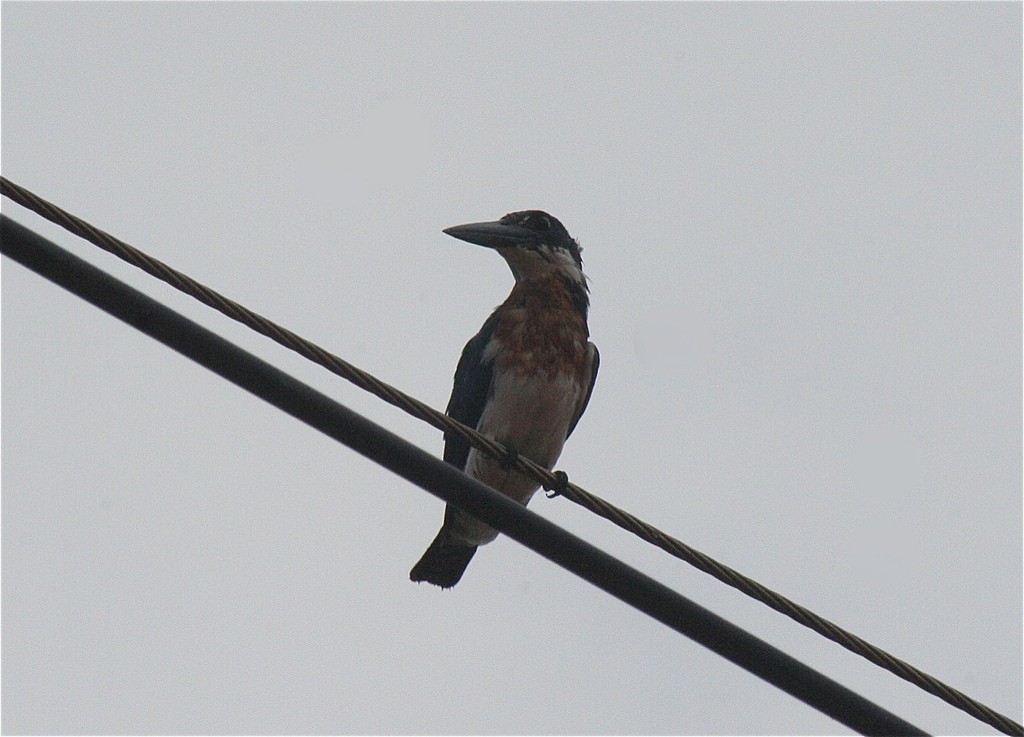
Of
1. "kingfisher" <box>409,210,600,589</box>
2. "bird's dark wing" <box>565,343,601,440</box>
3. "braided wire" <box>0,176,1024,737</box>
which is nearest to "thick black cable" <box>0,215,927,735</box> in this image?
"braided wire" <box>0,176,1024,737</box>

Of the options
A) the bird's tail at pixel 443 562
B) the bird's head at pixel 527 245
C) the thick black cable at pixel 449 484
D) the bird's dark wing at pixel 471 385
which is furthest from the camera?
the bird's head at pixel 527 245

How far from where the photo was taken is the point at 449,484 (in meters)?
3.26

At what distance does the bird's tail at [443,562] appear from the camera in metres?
6.98

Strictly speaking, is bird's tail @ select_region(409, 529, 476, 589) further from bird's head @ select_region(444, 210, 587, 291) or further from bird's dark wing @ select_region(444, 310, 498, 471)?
bird's head @ select_region(444, 210, 587, 291)

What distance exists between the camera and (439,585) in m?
6.99

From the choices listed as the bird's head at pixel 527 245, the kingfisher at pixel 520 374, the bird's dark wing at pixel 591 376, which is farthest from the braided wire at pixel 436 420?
the bird's head at pixel 527 245

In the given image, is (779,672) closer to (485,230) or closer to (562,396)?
(562,396)

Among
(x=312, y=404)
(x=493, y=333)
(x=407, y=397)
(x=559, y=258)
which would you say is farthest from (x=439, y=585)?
(x=312, y=404)

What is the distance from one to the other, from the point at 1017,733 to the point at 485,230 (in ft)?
15.1

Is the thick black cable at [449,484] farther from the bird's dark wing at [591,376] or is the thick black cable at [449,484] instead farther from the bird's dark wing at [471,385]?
the bird's dark wing at [591,376]

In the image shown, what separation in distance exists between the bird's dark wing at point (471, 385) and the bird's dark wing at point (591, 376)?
1.62 ft

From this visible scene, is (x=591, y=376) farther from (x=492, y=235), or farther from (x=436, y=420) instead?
(x=436, y=420)

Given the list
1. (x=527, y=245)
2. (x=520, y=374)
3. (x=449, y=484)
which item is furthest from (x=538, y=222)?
(x=449, y=484)

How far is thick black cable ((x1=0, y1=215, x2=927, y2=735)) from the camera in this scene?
2832 mm
